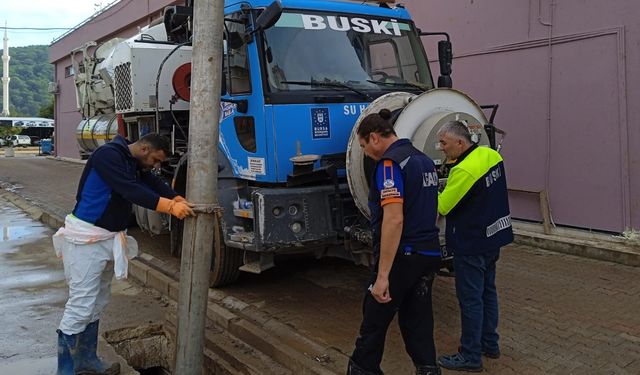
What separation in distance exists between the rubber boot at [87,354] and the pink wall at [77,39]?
13.7 m

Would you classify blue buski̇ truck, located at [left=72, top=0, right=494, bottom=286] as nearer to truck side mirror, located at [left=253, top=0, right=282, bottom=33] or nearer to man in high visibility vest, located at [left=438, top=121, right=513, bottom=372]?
truck side mirror, located at [left=253, top=0, right=282, bottom=33]

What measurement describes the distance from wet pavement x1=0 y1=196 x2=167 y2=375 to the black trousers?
7.31 ft

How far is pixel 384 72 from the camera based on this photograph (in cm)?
527

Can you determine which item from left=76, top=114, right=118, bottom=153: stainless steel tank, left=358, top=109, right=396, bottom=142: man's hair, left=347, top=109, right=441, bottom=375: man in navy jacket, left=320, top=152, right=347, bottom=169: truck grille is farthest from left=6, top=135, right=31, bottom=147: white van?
left=347, top=109, right=441, bottom=375: man in navy jacket

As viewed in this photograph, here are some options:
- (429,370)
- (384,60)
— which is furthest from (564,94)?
(429,370)

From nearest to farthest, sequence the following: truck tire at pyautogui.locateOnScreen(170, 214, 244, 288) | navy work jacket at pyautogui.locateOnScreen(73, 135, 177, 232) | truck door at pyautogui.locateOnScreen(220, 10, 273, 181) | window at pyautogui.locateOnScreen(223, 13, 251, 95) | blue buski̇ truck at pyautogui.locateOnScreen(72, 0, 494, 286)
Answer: navy work jacket at pyautogui.locateOnScreen(73, 135, 177, 232) → blue buski̇ truck at pyautogui.locateOnScreen(72, 0, 494, 286) → truck door at pyautogui.locateOnScreen(220, 10, 273, 181) → window at pyautogui.locateOnScreen(223, 13, 251, 95) → truck tire at pyautogui.locateOnScreen(170, 214, 244, 288)

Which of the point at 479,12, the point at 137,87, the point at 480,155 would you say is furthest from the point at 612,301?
the point at 137,87

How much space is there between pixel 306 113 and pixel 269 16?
830mm

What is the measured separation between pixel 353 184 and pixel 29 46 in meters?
131

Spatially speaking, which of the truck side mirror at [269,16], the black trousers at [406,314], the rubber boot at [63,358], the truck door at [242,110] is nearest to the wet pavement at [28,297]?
the rubber boot at [63,358]

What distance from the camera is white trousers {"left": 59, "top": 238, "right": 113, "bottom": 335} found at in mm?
3688

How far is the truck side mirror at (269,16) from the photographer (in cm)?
435

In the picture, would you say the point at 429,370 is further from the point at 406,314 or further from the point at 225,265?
the point at 225,265

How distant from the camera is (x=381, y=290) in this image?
3088 millimetres
